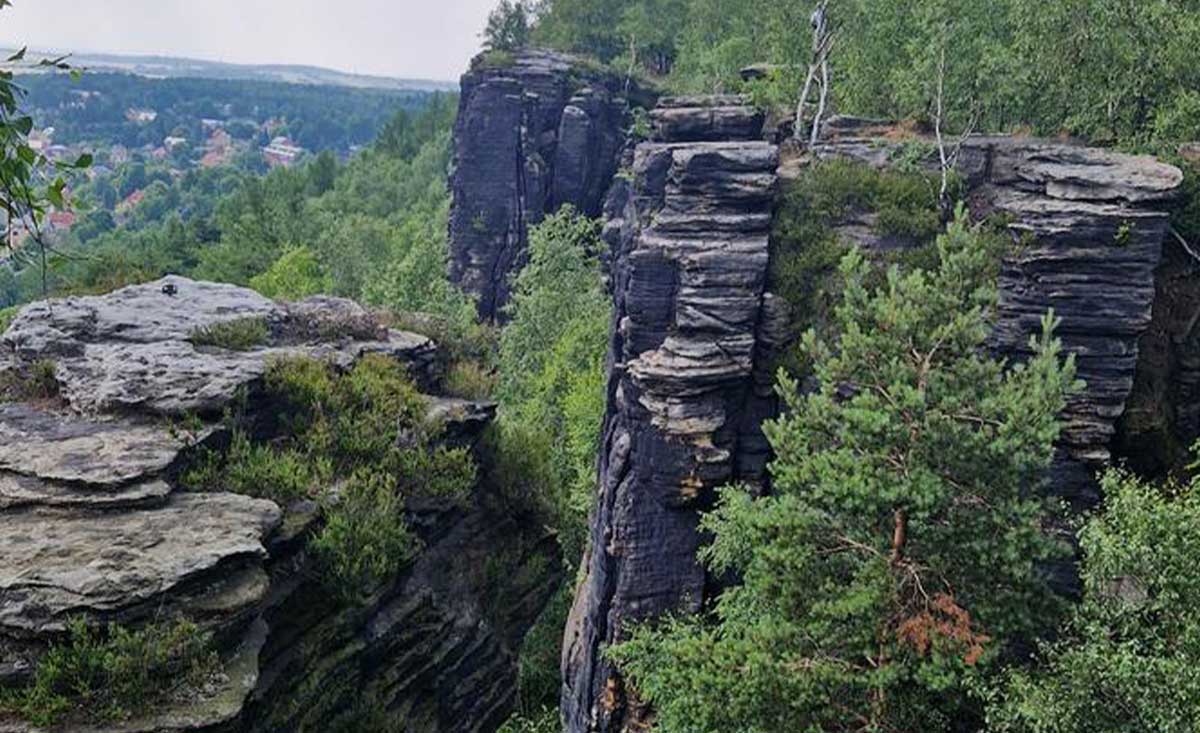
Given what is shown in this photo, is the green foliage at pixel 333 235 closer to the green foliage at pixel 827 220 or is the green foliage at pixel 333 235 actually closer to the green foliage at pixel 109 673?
the green foliage at pixel 827 220

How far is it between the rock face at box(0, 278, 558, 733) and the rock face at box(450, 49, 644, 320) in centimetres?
3407

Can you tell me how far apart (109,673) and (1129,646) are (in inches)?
409

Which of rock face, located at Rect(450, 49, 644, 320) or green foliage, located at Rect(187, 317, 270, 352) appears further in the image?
rock face, located at Rect(450, 49, 644, 320)

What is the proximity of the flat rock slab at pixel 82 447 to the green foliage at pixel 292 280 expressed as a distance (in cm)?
3695

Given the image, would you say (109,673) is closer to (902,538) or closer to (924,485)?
(924,485)

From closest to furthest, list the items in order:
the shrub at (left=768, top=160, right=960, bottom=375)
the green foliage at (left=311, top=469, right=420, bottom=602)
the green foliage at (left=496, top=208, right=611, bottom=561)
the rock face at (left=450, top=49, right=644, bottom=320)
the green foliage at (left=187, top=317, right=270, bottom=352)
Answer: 1. the green foliage at (left=311, top=469, right=420, bottom=602)
2. the green foliage at (left=187, top=317, right=270, bottom=352)
3. the shrub at (left=768, top=160, right=960, bottom=375)
4. the green foliage at (left=496, top=208, right=611, bottom=561)
5. the rock face at (left=450, top=49, right=644, bottom=320)

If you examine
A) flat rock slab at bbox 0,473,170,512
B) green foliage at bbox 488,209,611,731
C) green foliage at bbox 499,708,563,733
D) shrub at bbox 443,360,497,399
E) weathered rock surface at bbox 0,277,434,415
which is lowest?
green foliage at bbox 499,708,563,733

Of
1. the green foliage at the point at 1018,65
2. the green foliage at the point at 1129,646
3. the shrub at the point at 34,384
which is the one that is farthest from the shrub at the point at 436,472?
the green foliage at the point at 1018,65

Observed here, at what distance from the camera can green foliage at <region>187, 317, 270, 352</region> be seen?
1188cm

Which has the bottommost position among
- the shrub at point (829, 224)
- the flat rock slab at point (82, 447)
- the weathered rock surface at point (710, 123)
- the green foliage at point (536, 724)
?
the green foliage at point (536, 724)

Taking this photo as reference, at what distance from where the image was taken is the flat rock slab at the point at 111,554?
7.11 m

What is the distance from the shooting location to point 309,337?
13430mm

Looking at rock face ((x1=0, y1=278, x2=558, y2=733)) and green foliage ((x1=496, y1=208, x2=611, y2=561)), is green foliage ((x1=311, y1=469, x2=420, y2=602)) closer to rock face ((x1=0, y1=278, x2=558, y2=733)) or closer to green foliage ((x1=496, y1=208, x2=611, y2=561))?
rock face ((x1=0, y1=278, x2=558, y2=733))

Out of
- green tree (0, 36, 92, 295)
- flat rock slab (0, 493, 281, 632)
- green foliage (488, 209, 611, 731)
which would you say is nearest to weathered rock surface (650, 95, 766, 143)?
green foliage (488, 209, 611, 731)
